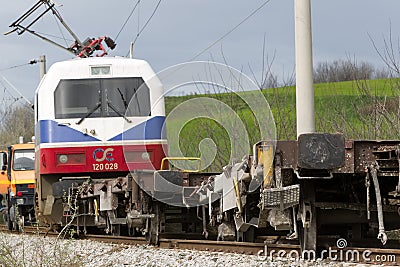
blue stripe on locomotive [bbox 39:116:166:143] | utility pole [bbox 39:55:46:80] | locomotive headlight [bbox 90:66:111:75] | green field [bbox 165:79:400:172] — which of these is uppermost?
utility pole [bbox 39:55:46:80]

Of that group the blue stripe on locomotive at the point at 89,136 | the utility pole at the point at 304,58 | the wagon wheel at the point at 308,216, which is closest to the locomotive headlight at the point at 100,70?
the blue stripe on locomotive at the point at 89,136

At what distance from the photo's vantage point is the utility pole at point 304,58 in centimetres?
1098

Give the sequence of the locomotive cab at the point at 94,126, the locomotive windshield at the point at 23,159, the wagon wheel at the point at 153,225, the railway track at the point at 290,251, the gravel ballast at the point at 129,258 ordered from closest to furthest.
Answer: the railway track at the point at 290,251
the gravel ballast at the point at 129,258
the wagon wheel at the point at 153,225
the locomotive cab at the point at 94,126
the locomotive windshield at the point at 23,159

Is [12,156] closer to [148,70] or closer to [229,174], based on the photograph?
[148,70]

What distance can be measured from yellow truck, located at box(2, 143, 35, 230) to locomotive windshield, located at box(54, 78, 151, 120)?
6524 mm

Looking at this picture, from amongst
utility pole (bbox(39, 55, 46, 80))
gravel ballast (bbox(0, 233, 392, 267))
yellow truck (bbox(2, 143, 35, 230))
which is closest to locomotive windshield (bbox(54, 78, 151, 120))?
gravel ballast (bbox(0, 233, 392, 267))

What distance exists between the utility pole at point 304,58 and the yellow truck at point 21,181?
33.2 feet

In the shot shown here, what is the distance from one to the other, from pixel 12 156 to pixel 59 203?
7599mm

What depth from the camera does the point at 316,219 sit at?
8641 millimetres

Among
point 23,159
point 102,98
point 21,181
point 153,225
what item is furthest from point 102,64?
point 23,159

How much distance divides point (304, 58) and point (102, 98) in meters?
3.88

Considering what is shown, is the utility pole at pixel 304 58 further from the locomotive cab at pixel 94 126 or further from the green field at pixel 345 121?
the locomotive cab at pixel 94 126

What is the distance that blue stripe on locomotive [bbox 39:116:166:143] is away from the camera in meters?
13.1

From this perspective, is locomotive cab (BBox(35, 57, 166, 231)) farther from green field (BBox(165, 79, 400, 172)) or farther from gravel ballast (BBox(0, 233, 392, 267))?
gravel ballast (BBox(0, 233, 392, 267))
